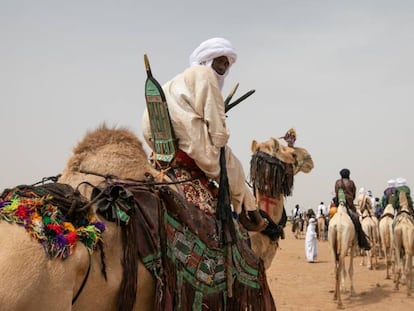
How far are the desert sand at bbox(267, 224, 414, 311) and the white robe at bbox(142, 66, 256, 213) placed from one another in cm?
846

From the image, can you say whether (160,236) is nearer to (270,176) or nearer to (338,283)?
(270,176)

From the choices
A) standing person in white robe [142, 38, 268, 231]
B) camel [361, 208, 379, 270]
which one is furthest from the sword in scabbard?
camel [361, 208, 379, 270]

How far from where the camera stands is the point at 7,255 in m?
2.15

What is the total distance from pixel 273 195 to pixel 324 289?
9.83 m

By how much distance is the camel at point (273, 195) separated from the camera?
4793mm

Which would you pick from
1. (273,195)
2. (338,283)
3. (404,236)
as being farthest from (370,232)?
(273,195)

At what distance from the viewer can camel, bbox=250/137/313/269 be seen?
15.7 feet

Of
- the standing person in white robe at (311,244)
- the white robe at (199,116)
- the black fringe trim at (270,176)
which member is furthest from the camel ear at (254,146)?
the standing person in white robe at (311,244)

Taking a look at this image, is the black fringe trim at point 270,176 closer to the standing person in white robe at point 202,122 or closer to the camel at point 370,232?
the standing person in white robe at point 202,122

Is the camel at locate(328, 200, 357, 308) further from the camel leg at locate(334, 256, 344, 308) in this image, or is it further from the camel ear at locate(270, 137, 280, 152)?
the camel ear at locate(270, 137, 280, 152)

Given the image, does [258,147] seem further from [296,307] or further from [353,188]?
[353,188]

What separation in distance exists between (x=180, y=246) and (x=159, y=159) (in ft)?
2.80

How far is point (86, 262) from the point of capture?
2434mm

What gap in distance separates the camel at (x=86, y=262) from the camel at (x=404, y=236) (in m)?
11.0
